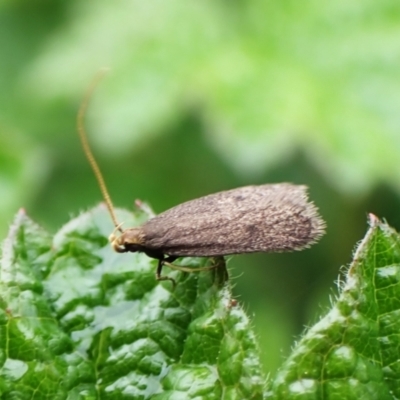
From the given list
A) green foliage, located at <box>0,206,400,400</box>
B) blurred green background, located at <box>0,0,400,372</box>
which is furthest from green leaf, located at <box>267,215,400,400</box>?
blurred green background, located at <box>0,0,400,372</box>

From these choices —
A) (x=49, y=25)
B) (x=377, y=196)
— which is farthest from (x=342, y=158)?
(x=49, y=25)

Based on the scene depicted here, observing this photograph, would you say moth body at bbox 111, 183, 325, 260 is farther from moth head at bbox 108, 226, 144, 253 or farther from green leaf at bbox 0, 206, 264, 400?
green leaf at bbox 0, 206, 264, 400

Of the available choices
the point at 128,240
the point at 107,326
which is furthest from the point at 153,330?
the point at 128,240

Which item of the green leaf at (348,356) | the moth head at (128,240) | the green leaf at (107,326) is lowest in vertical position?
the green leaf at (348,356)

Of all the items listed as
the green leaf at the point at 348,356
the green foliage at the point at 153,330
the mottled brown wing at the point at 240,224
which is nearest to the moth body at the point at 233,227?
the mottled brown wing at the point at 240,224

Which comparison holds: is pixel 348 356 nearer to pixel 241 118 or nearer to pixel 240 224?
pixel 240 224

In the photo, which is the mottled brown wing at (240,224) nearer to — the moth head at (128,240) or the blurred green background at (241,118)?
the moth head at (128,240)
